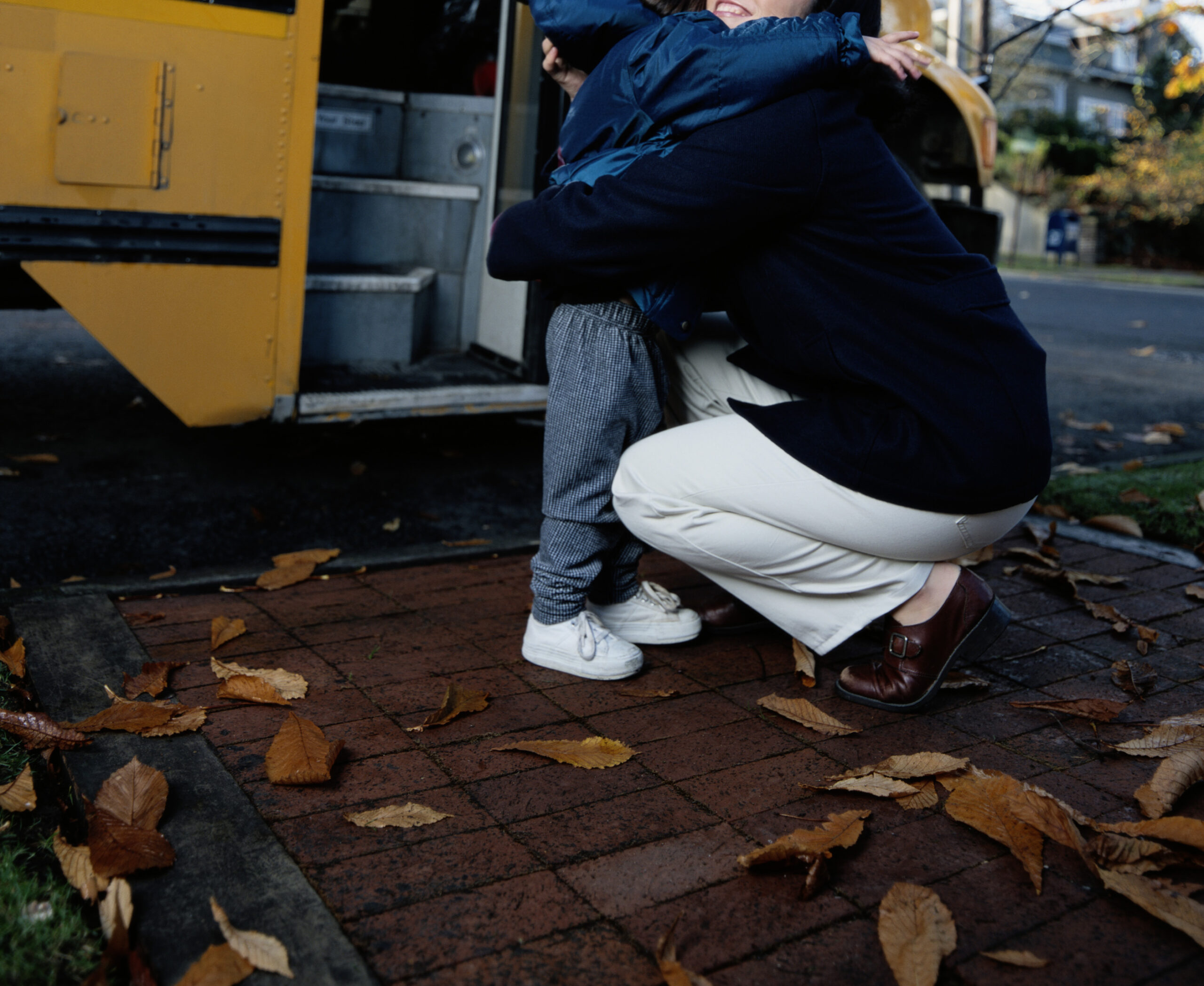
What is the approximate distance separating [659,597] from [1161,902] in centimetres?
133

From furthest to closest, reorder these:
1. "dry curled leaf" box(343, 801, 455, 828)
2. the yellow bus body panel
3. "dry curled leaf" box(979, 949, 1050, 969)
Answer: the yellow bus body panel → "dry curled leaf" box(343, 801, 455, 828) → "dry curled leaf" box(979, 949, 1050, 969)

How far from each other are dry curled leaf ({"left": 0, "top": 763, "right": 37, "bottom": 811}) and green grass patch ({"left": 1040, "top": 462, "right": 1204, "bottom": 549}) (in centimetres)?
335

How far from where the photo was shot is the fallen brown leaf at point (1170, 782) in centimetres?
190

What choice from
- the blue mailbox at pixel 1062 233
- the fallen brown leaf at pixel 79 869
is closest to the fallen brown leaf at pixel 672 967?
the fallen brown leaf at pixel 79 869

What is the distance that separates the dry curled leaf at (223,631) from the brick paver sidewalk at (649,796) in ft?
0.09

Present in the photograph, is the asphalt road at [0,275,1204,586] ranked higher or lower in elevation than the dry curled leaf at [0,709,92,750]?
higher

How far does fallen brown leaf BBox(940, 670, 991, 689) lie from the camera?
2.45 meters

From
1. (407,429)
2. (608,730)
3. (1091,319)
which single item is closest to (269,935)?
(608,730)

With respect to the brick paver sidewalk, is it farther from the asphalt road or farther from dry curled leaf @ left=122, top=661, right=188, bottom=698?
the asphalt road

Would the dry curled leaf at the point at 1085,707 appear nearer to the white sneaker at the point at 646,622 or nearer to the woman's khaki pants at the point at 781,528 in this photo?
the woman's khaki pants at the point at 781,528

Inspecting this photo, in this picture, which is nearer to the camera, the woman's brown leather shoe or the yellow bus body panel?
the woman's brown leather shoe

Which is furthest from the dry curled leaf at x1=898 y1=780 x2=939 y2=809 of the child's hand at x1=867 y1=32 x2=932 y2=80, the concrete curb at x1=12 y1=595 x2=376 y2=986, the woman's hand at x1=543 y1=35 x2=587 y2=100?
the woman's hand at x1=543 y1=35 x2=587 y2=100

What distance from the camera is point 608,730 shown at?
87.7 inches

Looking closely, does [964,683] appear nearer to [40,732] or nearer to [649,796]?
[649,796]
